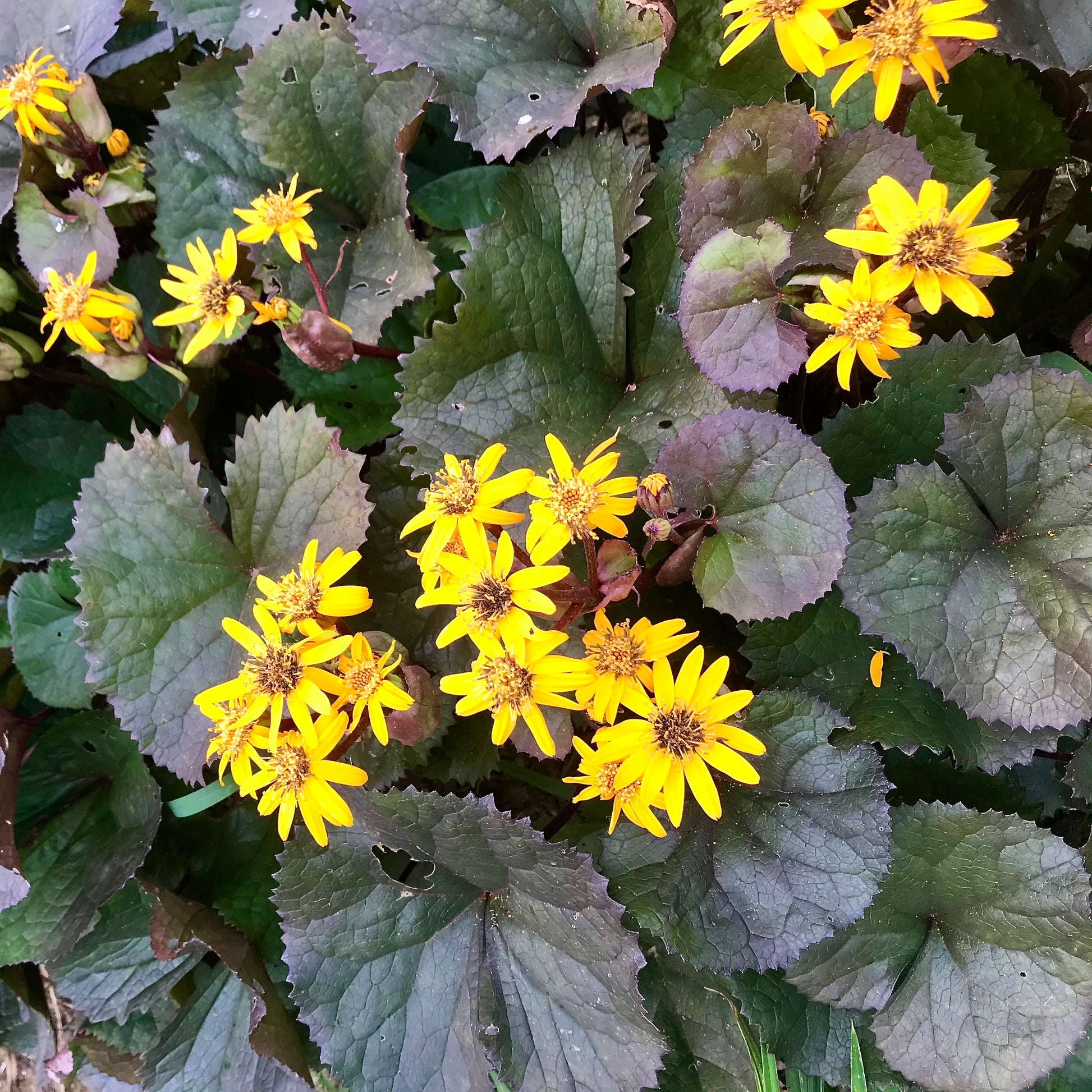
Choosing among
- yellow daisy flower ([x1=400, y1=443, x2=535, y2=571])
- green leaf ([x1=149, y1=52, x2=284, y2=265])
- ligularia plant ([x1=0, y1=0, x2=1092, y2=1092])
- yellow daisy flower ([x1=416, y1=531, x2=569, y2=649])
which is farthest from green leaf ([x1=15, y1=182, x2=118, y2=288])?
yellow daisy flower ([x1=416, y1=531, x2=569, y2=649])

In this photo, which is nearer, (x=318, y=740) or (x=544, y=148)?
(x=318, y=740)

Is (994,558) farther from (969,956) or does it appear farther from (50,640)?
(50,640)

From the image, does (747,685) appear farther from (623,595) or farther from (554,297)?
(554,297)

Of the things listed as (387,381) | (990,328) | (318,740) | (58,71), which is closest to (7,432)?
(58,71)

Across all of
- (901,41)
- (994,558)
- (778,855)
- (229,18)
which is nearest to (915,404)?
(994,558)

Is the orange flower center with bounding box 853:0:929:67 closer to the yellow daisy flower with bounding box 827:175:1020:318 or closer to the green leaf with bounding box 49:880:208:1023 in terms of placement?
the yellow daisy flower with bounding box 827:175:1020:318
